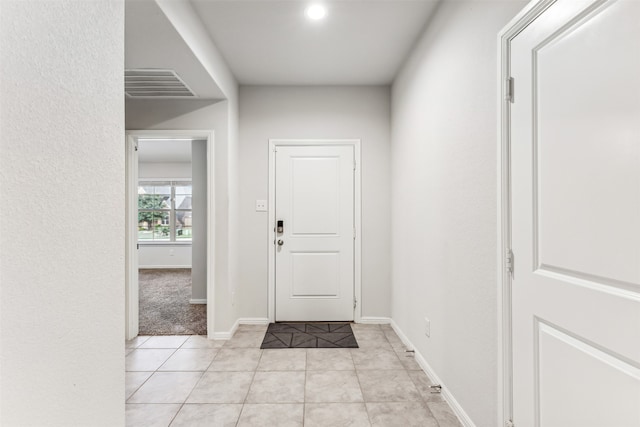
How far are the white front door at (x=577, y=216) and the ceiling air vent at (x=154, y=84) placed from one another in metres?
2.39

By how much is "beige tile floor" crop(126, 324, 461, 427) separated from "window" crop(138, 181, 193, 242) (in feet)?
16.6

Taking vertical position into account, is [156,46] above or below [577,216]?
above

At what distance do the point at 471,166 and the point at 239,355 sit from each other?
231 centimetres

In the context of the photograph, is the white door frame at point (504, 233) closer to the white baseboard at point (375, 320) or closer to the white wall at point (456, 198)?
the white wall at point (456, 198)

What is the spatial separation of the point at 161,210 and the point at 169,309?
13.8 feet

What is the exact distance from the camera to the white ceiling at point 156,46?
69.2 inches

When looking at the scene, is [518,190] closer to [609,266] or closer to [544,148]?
[544,148]

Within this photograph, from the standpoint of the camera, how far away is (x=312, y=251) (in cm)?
366

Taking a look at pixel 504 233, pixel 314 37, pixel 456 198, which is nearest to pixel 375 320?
pixel 456 198

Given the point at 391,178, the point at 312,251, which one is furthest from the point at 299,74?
the point at 312,251

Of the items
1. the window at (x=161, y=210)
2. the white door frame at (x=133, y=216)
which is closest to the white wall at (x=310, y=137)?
the white door frame at (x=133, y=216)
